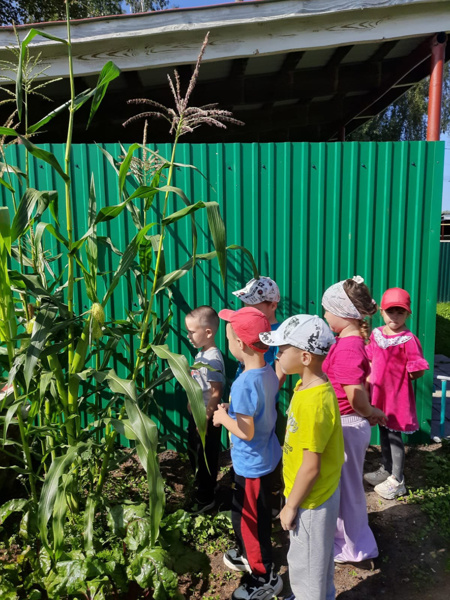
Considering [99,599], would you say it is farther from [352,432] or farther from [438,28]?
[438,28]

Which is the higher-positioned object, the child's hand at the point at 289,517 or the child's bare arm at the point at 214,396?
the child's bare arm at the point at 214,396

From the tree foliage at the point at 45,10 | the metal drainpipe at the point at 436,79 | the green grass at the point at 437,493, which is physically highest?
the tree foliage at the point at 45,10

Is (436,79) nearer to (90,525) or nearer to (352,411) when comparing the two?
(352,411)

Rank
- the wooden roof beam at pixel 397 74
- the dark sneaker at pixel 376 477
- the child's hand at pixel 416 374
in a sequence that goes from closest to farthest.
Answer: the child's hand at pixel 416 374 < the dark sneaker at pixel 376 477 < the wooden roof beam at pixel 397 74

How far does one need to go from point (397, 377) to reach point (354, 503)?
91 centimetres

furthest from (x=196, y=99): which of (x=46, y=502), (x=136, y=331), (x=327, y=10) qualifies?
(x=46, y=502)

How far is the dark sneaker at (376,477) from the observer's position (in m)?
2.98

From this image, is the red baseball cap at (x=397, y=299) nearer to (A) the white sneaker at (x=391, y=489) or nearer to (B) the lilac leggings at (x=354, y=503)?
(B) the lilac leggings at (x=354, y=503)

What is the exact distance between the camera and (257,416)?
2018 millimetres

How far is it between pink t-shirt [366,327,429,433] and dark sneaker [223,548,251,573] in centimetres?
128

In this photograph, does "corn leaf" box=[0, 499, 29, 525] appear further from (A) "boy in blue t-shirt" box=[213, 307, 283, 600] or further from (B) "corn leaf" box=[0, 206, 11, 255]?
(B) "corn leaf" box=[0, 206, 11, 255]

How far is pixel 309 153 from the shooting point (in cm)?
319

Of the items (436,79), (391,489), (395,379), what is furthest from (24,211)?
(436,79)

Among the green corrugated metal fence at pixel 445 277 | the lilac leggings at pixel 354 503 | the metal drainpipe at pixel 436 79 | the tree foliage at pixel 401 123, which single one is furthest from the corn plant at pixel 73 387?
the tree foliage at pixel 401 123
